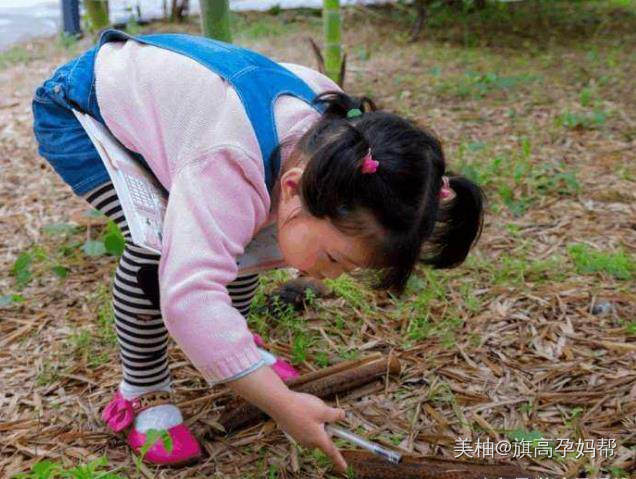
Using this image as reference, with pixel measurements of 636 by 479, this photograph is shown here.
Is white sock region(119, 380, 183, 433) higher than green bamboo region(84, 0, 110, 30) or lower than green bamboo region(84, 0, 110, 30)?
lower

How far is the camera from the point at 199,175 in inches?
50.1

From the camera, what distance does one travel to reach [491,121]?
3609 millimetres

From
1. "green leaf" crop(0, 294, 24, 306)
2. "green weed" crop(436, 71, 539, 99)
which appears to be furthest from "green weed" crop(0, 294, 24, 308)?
"green weed" crop(436, 71, 539, 99)

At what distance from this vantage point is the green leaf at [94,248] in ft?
7.79

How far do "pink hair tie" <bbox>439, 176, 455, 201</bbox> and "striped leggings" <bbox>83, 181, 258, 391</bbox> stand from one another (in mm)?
566

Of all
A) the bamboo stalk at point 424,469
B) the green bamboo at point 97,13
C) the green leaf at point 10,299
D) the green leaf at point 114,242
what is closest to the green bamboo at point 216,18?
the green leaf at point 114,242

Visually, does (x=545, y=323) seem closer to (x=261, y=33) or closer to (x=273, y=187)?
(x=273, y=187)

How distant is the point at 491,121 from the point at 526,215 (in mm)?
1058

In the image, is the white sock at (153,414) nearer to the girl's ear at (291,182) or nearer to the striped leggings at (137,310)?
the striped leggings at (137,310)

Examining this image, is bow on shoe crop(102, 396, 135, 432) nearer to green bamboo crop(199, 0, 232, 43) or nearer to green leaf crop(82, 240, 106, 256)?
green leaf crop(82, 240, 106, 256)

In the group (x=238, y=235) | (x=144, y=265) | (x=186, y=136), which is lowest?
(x=144, y=265)

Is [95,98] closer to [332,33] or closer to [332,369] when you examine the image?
[332,369]

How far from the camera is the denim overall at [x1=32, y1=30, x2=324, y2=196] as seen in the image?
142 cm

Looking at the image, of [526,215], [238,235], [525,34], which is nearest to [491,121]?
[526,215]
